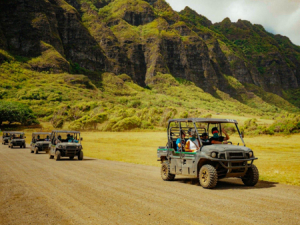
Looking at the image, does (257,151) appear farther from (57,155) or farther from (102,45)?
(102,45)

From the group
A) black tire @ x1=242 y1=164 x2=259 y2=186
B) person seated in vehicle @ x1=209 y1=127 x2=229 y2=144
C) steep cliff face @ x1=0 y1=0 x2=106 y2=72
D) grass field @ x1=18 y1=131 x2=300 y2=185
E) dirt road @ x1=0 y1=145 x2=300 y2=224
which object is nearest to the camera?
dirt road @ x1=0 y1=145 x2=300 y2=224

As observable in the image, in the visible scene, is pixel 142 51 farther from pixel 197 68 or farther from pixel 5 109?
pixel 5 109

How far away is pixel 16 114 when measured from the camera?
234 ft

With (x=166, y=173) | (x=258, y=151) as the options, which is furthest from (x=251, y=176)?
(x=258, y=151)

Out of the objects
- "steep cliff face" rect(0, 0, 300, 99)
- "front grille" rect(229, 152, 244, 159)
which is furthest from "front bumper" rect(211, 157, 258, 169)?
"steep cliff face" rect(0, 0, 300, 99)

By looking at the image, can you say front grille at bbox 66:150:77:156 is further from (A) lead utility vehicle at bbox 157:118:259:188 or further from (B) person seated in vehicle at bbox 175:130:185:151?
(B) person seated in vehicle at bbox 175:130:185:151

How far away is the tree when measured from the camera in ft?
229

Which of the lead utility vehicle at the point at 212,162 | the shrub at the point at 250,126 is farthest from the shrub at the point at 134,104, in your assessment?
the lead utility vehicle at the point at 212,162

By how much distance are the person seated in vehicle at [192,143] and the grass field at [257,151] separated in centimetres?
329

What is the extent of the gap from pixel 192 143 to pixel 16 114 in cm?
6952

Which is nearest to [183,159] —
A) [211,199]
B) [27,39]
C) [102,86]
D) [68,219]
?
[211,199]

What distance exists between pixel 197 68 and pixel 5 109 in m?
→ 138

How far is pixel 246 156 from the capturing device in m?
9.91

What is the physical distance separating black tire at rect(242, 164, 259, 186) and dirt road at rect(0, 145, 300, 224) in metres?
0.28
